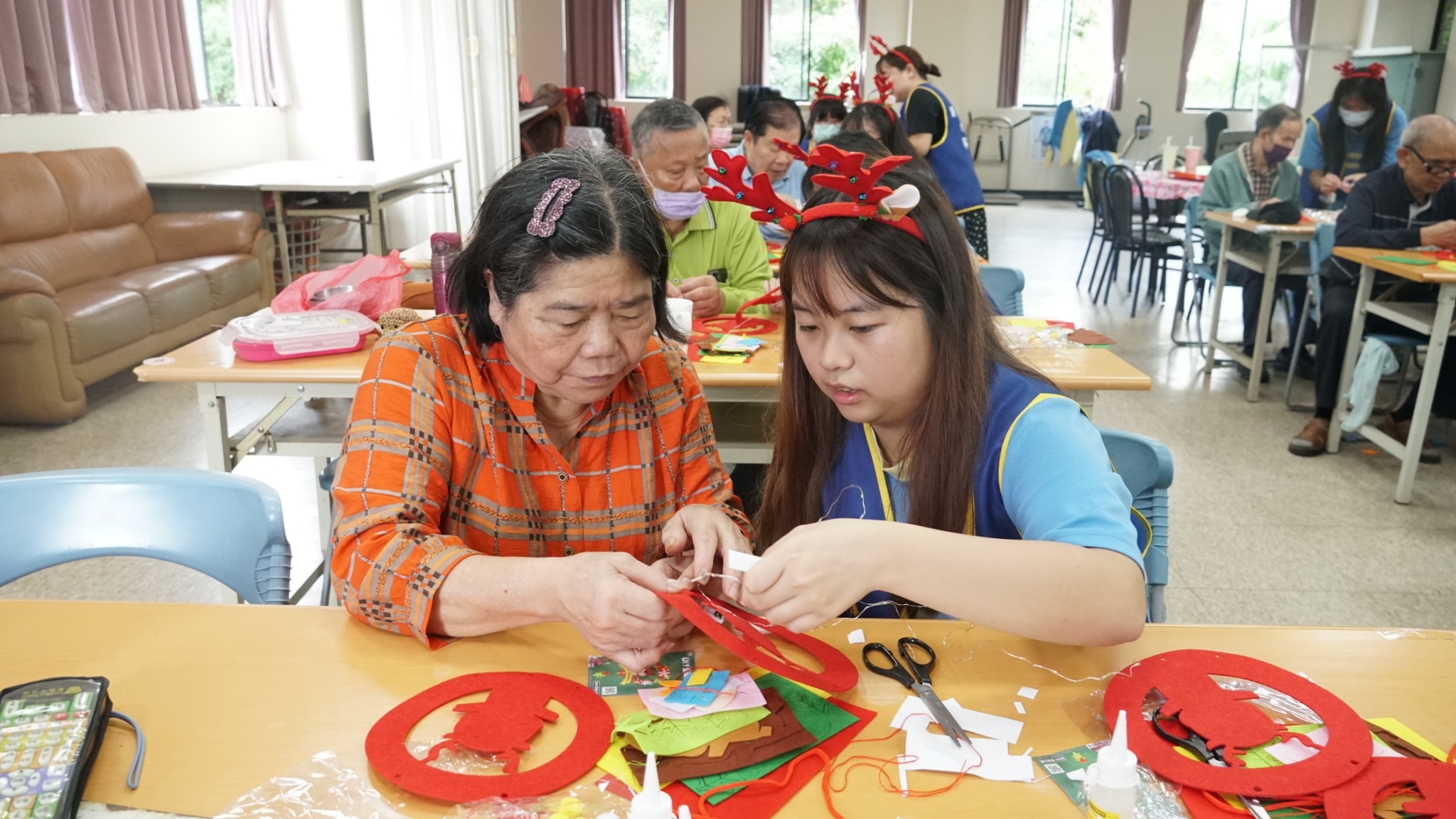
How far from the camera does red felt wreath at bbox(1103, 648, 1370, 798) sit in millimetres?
899

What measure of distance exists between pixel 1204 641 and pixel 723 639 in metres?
0.59

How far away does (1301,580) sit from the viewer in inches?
120

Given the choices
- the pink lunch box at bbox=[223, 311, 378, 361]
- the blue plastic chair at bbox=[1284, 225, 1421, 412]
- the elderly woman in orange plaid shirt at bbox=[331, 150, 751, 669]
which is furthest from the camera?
the blue plastic chair at bbox=[1284, 225, 1421, 412]

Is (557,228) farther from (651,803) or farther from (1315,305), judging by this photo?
(1315,305)

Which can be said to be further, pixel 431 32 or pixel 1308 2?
pixel 1308 2

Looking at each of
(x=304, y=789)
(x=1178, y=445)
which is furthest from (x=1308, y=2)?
(x=304, y=789)

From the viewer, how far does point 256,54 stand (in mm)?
7172

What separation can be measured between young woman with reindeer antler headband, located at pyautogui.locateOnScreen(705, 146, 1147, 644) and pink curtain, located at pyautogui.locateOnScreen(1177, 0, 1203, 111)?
12.4m

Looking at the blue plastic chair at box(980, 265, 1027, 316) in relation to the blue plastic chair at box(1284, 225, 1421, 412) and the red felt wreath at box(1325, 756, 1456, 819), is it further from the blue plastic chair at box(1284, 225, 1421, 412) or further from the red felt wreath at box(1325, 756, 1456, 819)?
the red felt wreath at box(1325, 756, 1456, 819)

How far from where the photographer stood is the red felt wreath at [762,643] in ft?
3.21

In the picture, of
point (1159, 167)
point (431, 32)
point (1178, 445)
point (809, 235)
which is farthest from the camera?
point (1159, 167)

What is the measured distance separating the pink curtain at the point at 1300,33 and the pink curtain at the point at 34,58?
1203 centimetres

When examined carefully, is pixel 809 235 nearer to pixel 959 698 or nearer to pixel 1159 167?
pixel 959 698

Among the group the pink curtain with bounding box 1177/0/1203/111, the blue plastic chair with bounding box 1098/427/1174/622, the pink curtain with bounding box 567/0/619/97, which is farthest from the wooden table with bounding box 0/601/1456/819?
the pink curtain with bounding box 1177/0/1203/111
